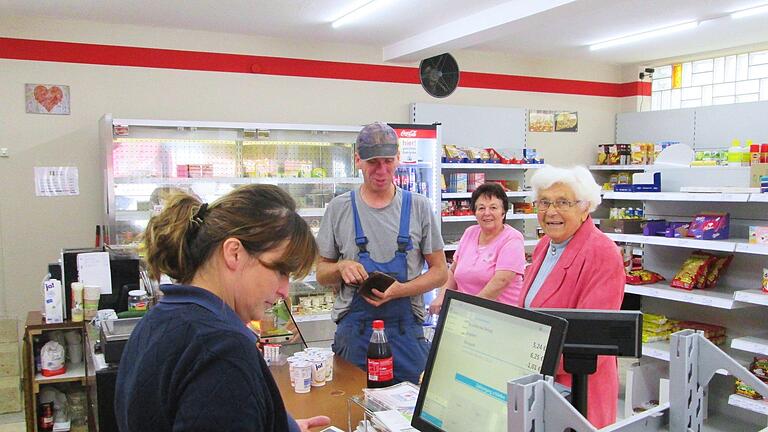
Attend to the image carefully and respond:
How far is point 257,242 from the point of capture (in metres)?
1.34

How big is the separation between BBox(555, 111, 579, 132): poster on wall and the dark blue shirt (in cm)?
795

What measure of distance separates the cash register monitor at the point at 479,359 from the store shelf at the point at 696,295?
318cm

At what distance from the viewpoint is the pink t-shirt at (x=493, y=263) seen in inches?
150

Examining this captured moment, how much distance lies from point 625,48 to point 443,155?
2.83 meters

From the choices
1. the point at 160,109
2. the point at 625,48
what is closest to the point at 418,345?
the point at 160,109

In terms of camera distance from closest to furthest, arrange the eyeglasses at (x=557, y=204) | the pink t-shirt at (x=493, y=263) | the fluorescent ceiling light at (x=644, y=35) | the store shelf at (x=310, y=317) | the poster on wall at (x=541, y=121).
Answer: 1. the eyeglasses at (x=557, y=204)
2. the pink t-shirt at (x=493, y=263)
3. the store shelf at (x=310, y=317)
4. the fluorescent ceiling light at (x=644, y=35)
5. the poster on wall at (x=541, y=121)

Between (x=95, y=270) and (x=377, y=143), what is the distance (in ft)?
7.40

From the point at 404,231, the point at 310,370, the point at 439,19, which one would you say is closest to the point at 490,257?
the point at 404,231

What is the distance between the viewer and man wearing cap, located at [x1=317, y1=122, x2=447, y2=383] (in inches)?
112

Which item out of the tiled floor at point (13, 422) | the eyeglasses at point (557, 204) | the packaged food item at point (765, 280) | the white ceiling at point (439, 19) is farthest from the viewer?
the white ceiling at point (439, 19)

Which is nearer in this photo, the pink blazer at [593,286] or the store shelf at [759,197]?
the pink blazer at [593,286]

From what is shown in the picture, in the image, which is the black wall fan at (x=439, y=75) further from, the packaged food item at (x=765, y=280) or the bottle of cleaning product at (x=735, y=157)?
the packaged food item at (x=765, y=280)

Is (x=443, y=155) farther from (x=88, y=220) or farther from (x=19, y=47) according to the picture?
(x=19, y=47)

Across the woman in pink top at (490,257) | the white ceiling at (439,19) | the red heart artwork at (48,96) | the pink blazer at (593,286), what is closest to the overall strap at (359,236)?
the pink blazer at (593,286)
